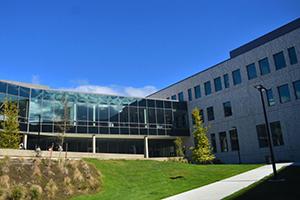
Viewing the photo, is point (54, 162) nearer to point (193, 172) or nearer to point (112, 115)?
point (193, 172)

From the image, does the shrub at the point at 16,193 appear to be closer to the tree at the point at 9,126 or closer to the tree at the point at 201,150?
the tree at the point at 9,126

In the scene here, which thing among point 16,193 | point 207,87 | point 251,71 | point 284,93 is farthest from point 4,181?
point 207,87

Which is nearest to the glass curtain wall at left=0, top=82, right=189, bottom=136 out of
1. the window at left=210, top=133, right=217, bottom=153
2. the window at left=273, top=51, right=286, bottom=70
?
the window at left=210, top=133, right=217, bottom=153

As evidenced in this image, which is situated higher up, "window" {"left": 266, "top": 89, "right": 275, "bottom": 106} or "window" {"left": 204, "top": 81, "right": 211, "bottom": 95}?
"window" {"left": 204, "top": 81, "right": 211, "bottom": 95}

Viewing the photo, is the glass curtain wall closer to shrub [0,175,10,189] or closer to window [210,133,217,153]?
window [210,133,217,153]

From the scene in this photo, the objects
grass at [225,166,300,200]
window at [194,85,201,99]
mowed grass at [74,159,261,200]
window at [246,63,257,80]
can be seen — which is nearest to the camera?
grass at [225,166,300,200]

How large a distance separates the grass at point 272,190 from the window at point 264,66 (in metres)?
21.9

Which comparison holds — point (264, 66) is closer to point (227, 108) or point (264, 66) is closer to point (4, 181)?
point (227, 108)

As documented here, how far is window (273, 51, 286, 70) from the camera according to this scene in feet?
121

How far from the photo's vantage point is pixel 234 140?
1644 inches

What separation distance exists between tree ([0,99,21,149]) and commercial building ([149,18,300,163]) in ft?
86.0

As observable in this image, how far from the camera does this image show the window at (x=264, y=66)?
127 feet

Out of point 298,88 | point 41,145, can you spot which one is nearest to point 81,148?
point 41,145

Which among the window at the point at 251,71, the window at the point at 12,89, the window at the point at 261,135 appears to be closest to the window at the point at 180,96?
the window at the point at 251,71
